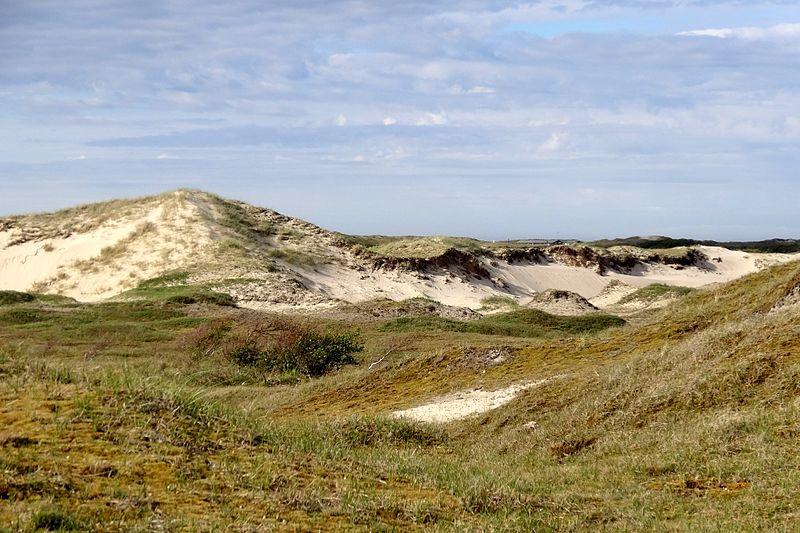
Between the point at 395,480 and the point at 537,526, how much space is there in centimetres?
146

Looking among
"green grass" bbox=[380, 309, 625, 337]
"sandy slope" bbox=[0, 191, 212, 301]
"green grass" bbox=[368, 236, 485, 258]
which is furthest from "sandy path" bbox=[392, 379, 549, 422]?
"green grass" bbox=[368, 236, 485, 258]

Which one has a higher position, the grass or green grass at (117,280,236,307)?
green grass at (117,280,236,307)

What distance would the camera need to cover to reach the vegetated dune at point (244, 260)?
4394 cm

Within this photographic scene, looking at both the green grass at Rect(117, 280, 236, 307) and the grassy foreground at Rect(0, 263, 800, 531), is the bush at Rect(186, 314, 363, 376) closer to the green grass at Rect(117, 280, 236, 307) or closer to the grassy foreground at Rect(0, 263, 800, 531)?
the grassy foreground at Rect(0, 263, 800, 531)

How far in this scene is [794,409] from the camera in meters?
9.26

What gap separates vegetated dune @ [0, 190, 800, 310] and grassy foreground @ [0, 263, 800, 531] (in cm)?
2727

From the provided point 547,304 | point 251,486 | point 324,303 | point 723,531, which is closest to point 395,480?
point 251,486

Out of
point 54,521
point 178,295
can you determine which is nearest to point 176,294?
point 178,295

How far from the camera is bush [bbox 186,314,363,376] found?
22.7m

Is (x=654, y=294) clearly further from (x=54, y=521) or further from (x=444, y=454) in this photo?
(x=54, y=521)

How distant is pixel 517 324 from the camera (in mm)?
31828

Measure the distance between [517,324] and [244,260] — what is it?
58.1ft

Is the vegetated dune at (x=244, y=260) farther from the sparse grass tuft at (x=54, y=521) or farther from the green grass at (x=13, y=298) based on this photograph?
the sparse grass tuft at (x=54, y=521)

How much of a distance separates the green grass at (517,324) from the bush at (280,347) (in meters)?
5.44
